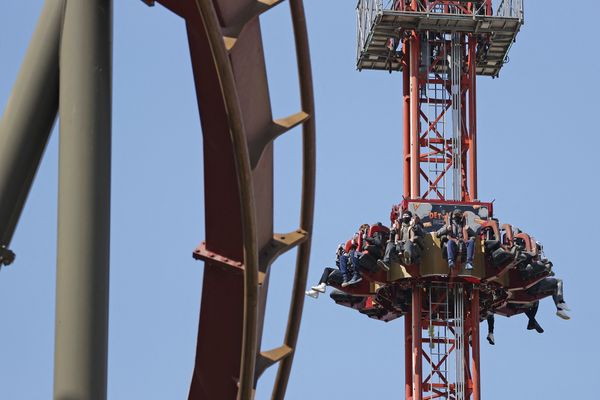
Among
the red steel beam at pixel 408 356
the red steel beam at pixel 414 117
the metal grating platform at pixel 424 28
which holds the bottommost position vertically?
the red steel beam at pixel 408 356

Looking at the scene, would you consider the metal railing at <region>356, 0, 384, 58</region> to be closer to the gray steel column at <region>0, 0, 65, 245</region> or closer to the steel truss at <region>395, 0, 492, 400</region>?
the steel truss at <region>395, 0, 492, 400</region>

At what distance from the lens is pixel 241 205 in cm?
1747

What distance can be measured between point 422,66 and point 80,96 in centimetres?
4103

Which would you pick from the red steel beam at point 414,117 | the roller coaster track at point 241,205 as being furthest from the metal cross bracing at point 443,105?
the roller coaster track at point 241,205

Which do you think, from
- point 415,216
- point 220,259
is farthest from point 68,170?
point 415,216

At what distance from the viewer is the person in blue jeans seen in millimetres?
52281

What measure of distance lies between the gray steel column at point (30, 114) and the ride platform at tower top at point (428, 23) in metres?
39.2

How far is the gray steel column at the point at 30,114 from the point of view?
16844 mm

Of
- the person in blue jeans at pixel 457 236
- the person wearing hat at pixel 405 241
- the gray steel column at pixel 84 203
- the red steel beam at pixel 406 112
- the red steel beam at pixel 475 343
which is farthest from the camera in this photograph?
the red steel beam at pixel 406 112

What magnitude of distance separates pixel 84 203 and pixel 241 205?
1.80 m

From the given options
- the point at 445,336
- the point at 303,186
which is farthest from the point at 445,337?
the point at 303,186

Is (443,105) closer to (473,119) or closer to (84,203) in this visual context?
(473,119)

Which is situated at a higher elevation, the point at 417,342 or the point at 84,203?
the point at 417,342

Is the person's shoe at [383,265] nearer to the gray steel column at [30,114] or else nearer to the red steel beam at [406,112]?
the red steel beam at [406,112]
